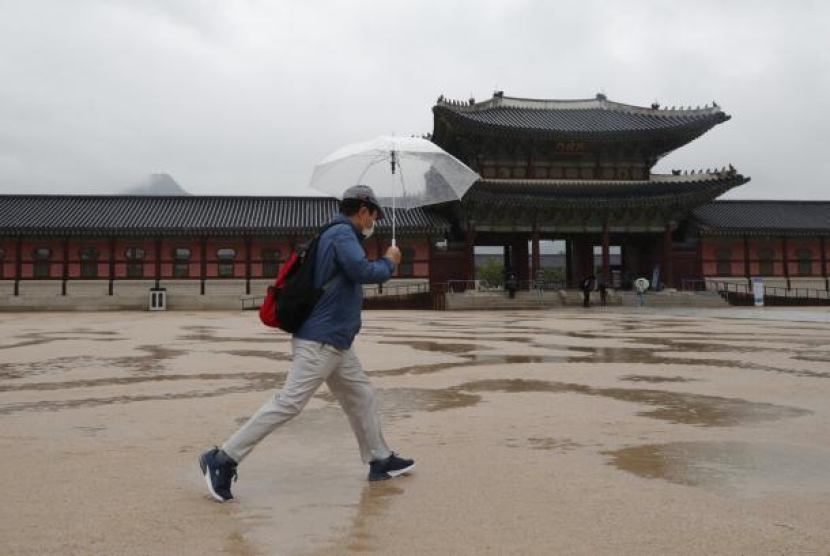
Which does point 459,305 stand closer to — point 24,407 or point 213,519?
point 24,407

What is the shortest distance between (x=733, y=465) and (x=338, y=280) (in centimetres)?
254

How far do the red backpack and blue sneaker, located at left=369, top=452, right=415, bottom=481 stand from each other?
0.88 meters

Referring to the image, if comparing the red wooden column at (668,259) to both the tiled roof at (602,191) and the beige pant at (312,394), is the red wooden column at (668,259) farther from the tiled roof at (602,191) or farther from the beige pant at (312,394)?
the beige pant at (312,394)

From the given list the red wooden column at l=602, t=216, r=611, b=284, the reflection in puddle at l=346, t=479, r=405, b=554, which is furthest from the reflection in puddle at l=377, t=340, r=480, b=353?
the red wooden column at l=602, t=216, r=611, b=284

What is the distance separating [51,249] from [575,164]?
87.9ft

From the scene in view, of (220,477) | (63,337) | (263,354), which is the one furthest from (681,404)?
(63,337)

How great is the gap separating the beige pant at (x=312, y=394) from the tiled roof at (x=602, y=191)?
25.7 meters

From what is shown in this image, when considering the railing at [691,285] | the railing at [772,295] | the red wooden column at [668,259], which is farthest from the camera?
the railing at [691,285]

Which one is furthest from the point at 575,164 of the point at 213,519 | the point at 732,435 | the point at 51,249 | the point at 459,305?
the point at 213,519

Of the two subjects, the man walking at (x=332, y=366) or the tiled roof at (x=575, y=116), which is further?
the tiled roof at (x=575, y=116)

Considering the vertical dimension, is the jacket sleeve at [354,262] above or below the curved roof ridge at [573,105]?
below

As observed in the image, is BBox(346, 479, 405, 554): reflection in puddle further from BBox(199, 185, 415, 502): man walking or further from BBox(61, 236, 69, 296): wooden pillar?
BBox(61, 236, 69, 296): wooden pillar

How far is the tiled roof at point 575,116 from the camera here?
30.9 metres

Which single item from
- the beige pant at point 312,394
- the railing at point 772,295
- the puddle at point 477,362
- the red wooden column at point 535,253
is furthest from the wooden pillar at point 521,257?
the beige pant at point 312,394
